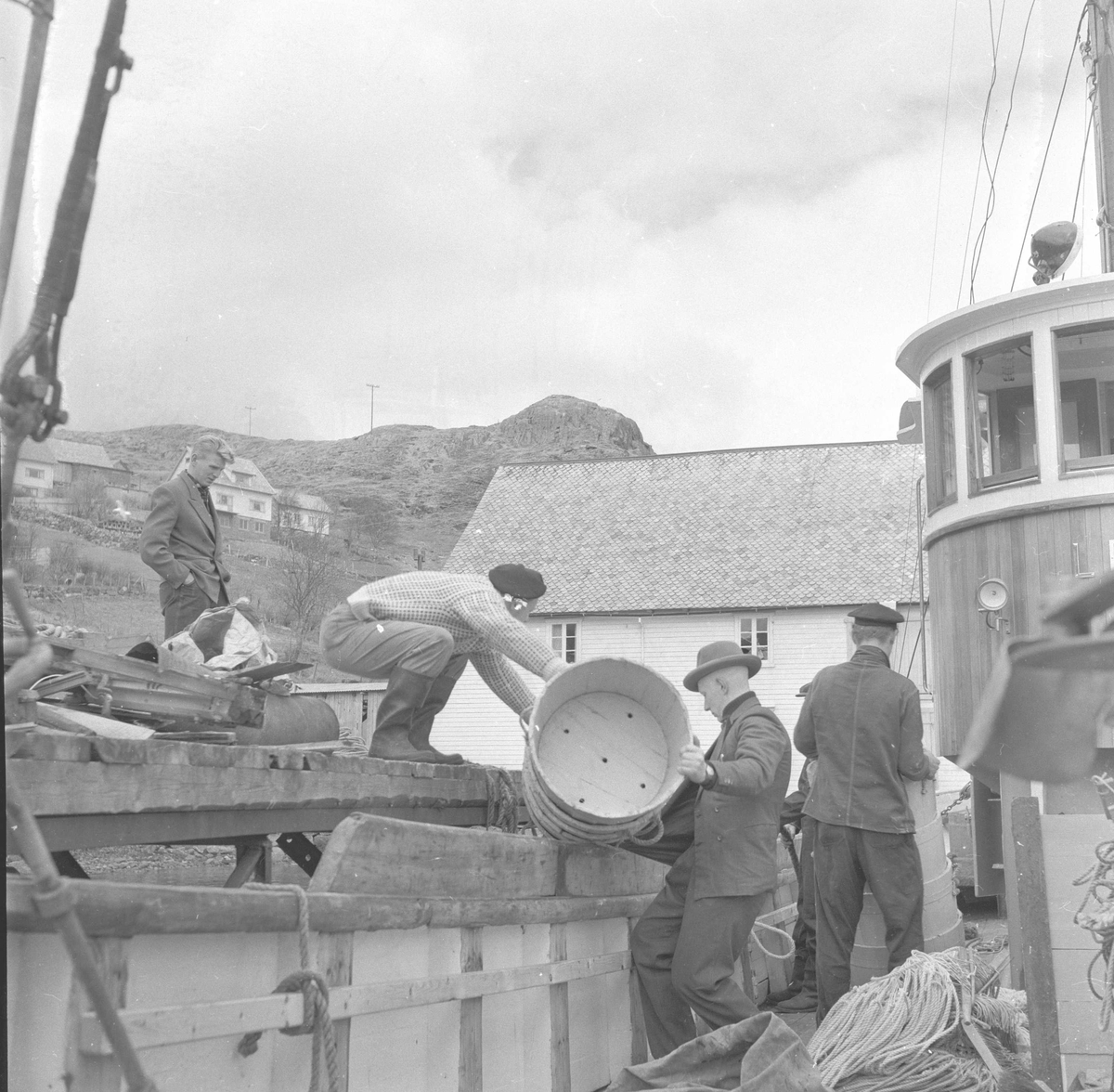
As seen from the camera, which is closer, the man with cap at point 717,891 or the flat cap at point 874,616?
the man with cap at point 717,891

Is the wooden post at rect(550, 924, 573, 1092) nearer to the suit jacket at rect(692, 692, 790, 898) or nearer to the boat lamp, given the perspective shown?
the suit jacket at rect(692, 692, 790, 898)

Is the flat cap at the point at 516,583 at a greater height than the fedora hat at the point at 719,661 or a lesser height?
greater

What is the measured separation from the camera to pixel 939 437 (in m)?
8.62

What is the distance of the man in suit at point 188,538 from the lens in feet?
20.2

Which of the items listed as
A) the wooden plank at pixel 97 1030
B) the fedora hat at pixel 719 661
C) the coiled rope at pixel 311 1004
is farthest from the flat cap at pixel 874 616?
the wooden plank at pixel 97 1030

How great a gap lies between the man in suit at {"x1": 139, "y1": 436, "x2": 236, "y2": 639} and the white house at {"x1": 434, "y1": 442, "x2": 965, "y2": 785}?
24719mm

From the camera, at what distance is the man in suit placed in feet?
20.2

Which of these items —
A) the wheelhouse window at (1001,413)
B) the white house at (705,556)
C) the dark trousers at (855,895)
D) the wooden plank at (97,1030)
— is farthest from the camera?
the white house at (705,556)

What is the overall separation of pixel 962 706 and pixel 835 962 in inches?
101

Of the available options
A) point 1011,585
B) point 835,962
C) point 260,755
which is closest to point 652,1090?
point 260,755

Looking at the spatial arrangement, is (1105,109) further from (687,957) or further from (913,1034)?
(687,957)

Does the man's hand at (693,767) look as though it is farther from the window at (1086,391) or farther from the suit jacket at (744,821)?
the window at (1086,391)

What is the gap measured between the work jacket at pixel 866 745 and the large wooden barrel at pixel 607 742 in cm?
152

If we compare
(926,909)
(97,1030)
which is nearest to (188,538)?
(97,1030)
